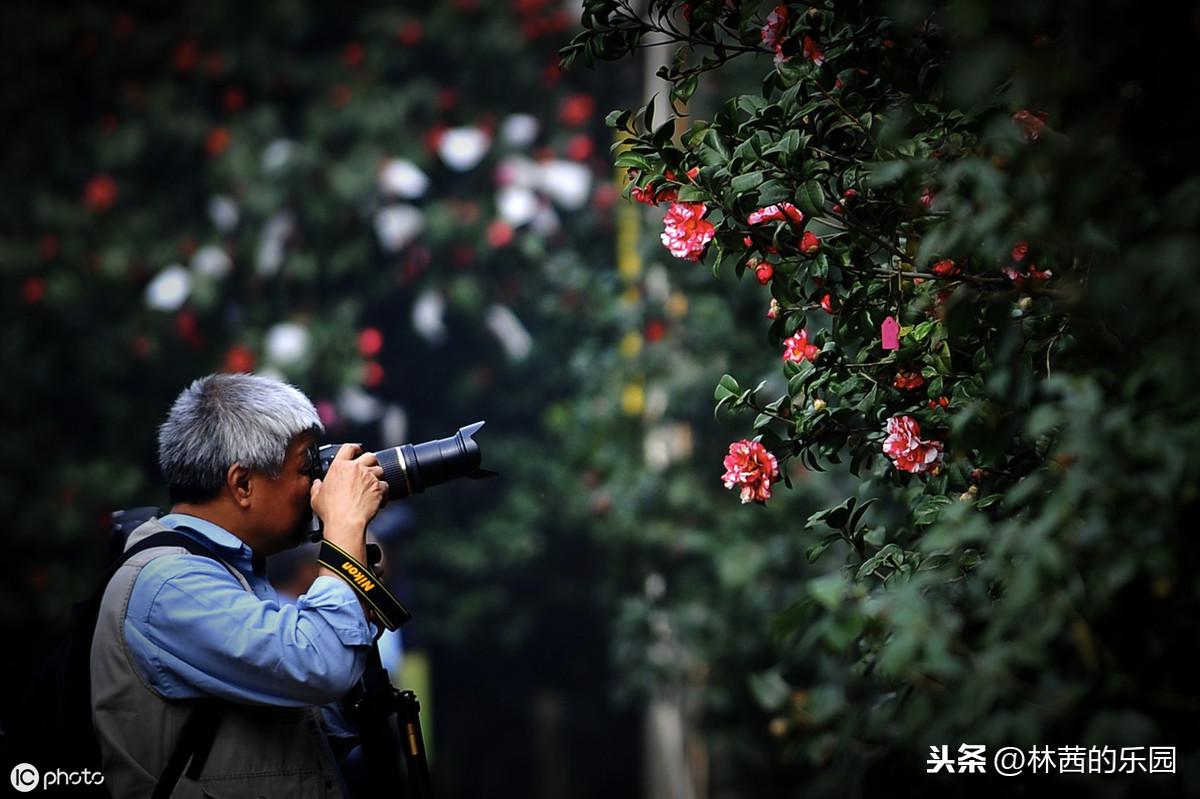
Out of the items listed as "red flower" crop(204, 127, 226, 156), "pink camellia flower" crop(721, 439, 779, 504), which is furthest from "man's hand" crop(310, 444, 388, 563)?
"red flower" crop(204, 127, 226, 156)

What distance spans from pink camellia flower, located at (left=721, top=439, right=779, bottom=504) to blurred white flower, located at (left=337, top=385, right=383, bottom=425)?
3.85 metres

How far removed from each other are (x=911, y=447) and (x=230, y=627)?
43.8 inches

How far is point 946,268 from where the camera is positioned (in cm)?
181

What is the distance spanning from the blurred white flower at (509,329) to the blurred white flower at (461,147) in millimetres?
704

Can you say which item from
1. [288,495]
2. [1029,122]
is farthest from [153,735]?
[1029,122]

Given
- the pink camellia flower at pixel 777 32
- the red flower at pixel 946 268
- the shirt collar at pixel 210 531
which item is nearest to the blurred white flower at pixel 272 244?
the shirt collar at pixel 210 531

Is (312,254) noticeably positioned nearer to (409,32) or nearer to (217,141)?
(217,141)

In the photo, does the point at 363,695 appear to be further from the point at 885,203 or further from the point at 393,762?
the point at 885,203

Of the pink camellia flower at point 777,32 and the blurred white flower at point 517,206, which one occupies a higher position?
the blurred white flower at point 517,206

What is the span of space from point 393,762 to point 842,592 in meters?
1.28

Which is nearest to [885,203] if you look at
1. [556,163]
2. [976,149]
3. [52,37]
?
[976,149]

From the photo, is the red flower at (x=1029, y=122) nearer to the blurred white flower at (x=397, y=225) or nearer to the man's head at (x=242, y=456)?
the man's head at (x=242, y=456)

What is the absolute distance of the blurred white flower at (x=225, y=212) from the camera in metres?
5.78

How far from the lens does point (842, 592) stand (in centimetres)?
135
